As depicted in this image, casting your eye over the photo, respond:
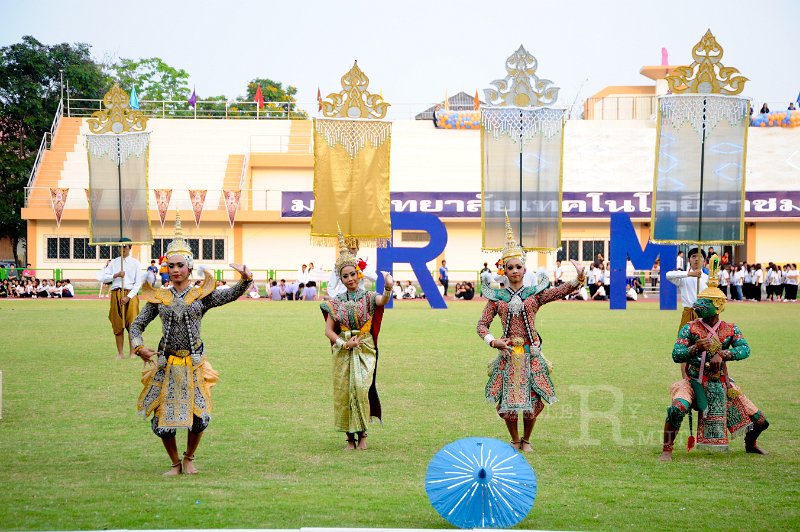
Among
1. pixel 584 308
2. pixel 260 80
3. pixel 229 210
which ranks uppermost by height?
pixel 260 80

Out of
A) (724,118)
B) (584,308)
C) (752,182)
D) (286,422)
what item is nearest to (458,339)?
(724,118)

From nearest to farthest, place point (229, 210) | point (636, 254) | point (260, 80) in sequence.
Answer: point (636, 254), point (229, 210), point (260, 80)

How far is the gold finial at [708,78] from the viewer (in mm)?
14391

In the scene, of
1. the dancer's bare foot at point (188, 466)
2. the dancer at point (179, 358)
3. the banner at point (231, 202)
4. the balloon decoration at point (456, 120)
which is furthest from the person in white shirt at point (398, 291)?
the dancer's bare foot at point (188, 466)

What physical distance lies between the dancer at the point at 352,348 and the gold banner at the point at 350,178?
8.46 metres

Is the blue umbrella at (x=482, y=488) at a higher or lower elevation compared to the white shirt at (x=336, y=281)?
lower

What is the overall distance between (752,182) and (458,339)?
96.1 ft

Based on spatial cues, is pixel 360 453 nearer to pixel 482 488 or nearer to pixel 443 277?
pixel 482 488

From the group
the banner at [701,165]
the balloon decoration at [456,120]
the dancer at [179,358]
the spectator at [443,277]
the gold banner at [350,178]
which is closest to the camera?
the dancer at [179,358]

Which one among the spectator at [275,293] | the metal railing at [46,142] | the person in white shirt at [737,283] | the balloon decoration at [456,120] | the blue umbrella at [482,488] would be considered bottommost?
the spectator at [275,293]

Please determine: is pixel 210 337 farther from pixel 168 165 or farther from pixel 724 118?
pixel 168 165

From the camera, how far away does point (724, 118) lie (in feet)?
48.3

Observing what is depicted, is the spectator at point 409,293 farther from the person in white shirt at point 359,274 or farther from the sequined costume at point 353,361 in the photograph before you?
the sequined costume at point 353,361

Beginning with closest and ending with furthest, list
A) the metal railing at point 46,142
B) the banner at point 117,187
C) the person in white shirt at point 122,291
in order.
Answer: the person in white shirt at point 122,291, the banner at point 117,187, the metal railing at point 46,142
